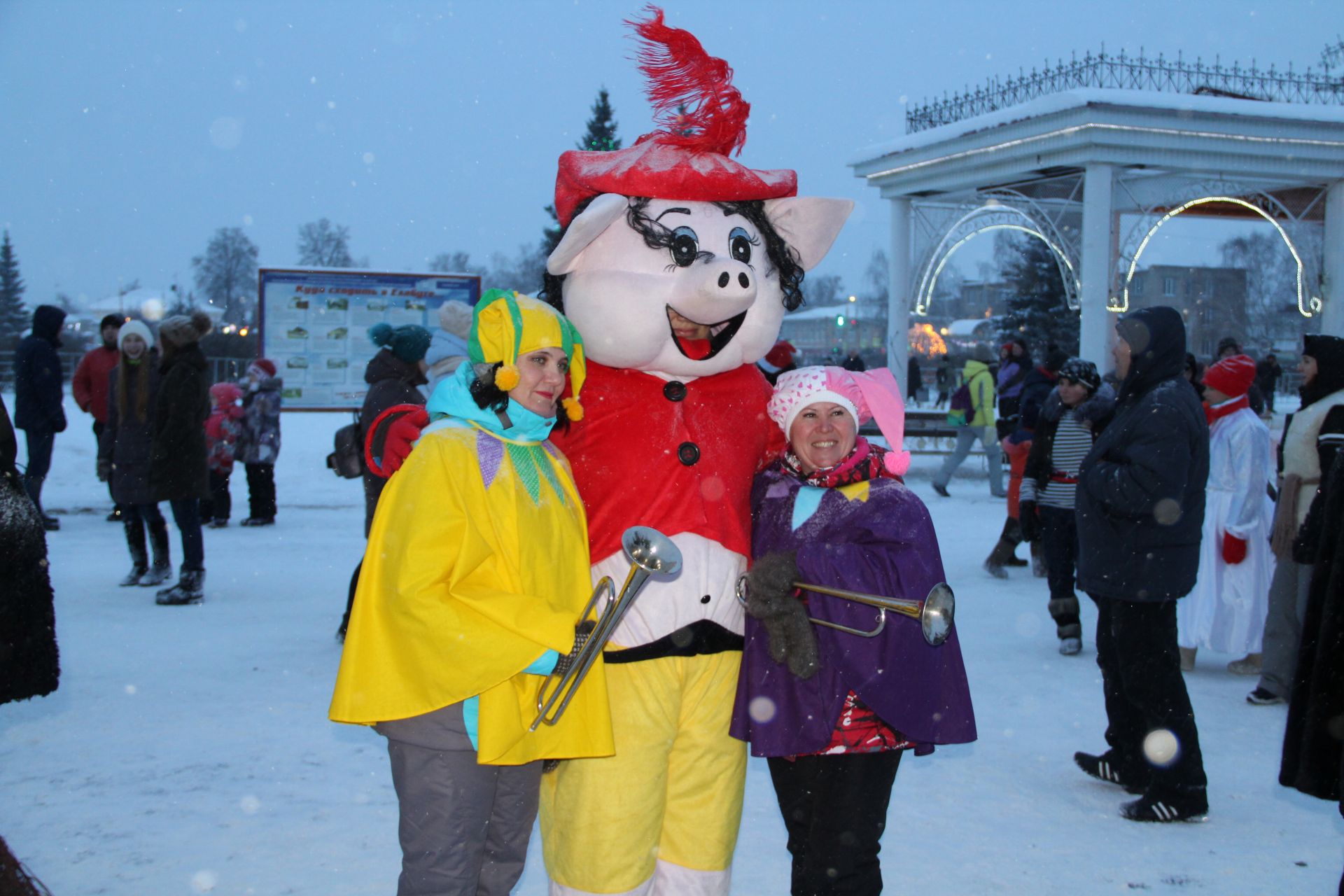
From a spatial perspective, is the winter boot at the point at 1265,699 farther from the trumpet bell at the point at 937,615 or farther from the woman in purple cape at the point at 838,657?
the trumpet bell at the point at 937,615

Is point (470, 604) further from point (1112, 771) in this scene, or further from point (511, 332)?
point (1112, 771)

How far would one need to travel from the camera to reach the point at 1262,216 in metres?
15.9

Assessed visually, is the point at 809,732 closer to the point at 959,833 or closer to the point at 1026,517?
the point at 959,833

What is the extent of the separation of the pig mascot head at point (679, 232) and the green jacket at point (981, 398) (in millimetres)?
9029

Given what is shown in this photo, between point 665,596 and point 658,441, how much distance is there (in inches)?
15.2

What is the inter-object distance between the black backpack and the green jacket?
775cm

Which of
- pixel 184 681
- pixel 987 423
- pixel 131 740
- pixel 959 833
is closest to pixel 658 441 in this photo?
pixel 959 833

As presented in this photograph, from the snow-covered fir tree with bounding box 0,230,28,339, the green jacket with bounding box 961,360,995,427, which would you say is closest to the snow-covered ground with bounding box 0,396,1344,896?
the green jacket with bounding box 961,360,995,427

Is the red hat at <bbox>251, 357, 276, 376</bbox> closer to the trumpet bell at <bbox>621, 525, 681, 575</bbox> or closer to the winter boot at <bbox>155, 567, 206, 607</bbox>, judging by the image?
the winter boot at <bbox>155, 567, 206, 607</bbox>

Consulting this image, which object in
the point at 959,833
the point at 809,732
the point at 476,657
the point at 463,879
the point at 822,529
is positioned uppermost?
the point at 822,529

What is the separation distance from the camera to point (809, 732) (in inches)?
101

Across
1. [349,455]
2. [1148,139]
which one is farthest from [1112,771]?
[1148,139]

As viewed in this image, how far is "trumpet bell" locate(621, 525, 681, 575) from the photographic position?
2055 millimetres

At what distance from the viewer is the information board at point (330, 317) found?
12.3 m
